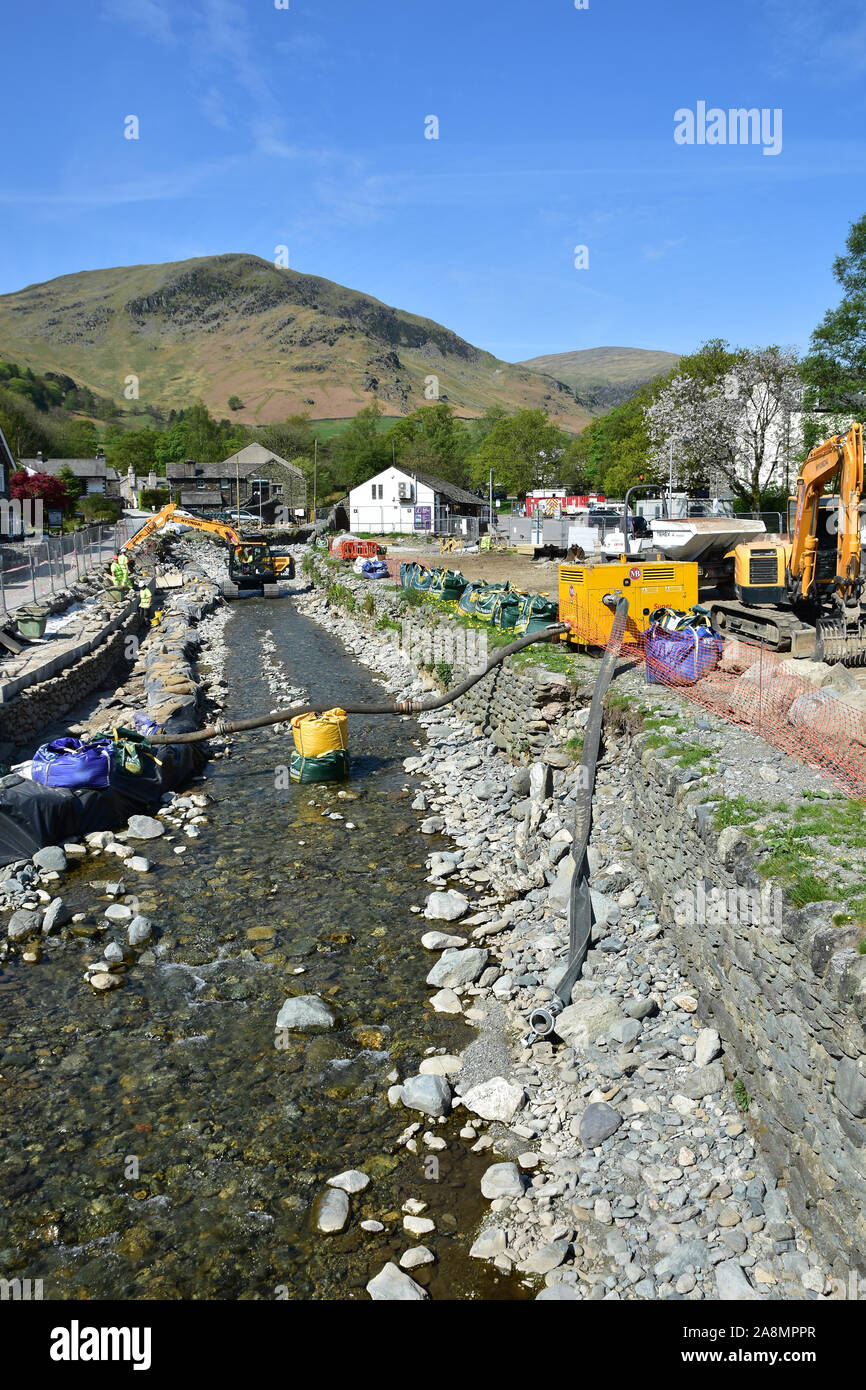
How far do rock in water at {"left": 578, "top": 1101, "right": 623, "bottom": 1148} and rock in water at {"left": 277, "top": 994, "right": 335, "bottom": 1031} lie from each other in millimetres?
2680

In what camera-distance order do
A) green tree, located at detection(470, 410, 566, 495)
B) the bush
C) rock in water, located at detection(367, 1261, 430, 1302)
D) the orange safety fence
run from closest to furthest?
rock in water, located at detection(367, 1261, 430, 1302), the orange safety fence, the bush, green tree, located at detection(470, 410, 566, 495)

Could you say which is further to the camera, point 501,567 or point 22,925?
point 501,567

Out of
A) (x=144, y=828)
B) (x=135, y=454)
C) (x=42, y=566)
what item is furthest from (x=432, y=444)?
(x=144, y=828)

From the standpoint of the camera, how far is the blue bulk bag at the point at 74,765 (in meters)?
12.6

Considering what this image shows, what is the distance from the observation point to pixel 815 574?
1518 cm

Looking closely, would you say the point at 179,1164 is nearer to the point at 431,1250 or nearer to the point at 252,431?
the point at 431,1250

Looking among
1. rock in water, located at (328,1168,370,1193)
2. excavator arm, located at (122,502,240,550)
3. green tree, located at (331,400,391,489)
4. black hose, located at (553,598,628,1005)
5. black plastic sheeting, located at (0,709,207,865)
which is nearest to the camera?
rock in water, located at (328,1168,370,1193)

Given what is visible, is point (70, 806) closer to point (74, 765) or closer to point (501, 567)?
point (74, 765)

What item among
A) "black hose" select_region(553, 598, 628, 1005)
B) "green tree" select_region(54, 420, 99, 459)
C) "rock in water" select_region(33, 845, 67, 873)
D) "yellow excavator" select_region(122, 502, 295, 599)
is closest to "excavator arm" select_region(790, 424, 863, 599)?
"black hose" select_region(553, 598, 628, 1005)

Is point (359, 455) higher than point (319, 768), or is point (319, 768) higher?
point (359, 455)

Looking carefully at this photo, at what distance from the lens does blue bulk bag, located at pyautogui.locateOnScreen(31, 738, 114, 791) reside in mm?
12633

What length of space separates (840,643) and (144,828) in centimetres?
1146

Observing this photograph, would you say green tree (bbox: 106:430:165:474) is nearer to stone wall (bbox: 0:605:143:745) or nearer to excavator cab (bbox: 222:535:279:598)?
excavator cab (bbox: 222:535:279:598)
